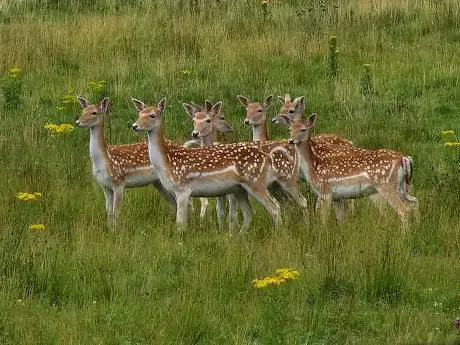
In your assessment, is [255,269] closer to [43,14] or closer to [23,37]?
[23,37]

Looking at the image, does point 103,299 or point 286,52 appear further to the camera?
point 286,52

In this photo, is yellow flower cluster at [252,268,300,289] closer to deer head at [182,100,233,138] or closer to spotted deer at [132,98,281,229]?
spotted deer at [132,98,281,229]

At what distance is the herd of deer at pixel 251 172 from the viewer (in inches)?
469

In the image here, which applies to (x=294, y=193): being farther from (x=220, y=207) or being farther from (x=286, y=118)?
(x=286, y=118)

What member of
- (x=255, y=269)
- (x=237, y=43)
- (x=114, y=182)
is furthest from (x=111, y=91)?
(x=255, y=269)

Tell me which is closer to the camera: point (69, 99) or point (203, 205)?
point (203, 205)

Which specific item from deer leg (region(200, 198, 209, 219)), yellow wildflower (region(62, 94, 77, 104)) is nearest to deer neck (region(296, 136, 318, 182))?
deer leg (region(200, 198, 209, 219))

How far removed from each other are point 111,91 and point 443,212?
7.33m

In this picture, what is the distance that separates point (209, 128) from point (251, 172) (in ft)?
5.57

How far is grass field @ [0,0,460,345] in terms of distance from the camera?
8.62m

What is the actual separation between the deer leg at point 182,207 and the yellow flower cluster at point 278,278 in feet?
6.99

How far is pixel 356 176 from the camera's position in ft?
39.4

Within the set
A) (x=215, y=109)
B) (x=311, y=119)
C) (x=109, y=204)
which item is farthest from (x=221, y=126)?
(x=109, y=204)

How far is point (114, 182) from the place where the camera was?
12781 mm
